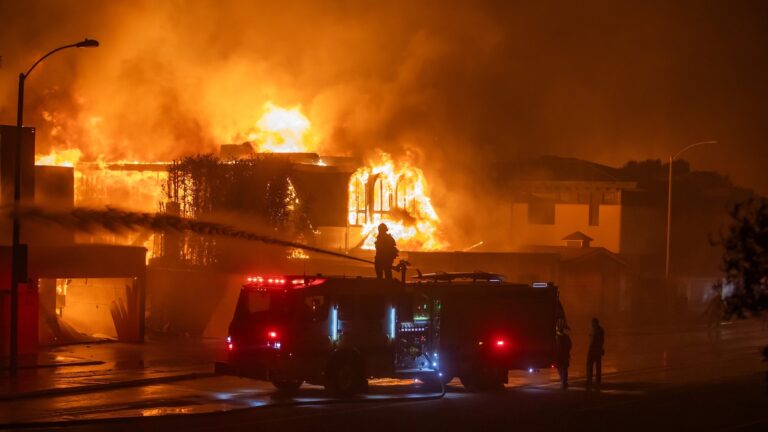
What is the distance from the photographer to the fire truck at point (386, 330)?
19000mm

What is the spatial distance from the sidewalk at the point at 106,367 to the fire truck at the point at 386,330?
10.6 ft

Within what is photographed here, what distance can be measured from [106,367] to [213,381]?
136 inches

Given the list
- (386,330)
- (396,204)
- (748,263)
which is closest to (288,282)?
(386,330)

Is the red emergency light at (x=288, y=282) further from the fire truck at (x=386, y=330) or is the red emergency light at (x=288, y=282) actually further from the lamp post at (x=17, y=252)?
the lamp post at (x=17, y=252)

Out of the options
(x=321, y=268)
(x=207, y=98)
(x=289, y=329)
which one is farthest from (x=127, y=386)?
(x=207, y=98)

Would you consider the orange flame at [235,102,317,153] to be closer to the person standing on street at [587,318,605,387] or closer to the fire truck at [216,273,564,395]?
the fire truck at [216,273,564,395]

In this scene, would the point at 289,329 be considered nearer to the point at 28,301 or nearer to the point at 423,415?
the point at 423,415

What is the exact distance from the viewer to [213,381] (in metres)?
22.1

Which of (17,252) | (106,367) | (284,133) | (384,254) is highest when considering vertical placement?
(284,133)

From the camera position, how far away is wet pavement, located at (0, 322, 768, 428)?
17484 mm

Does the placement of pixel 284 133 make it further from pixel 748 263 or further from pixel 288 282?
pixel 748 263

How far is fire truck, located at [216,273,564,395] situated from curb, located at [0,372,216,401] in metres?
2.55

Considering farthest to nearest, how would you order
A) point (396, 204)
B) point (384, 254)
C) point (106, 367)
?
point (396, 204) → point (106, 367) → point (384, 254)

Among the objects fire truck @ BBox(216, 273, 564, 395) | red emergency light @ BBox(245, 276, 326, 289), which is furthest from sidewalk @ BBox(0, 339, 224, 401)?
red emergency light @ BBox(245, 276, 326, 289)
